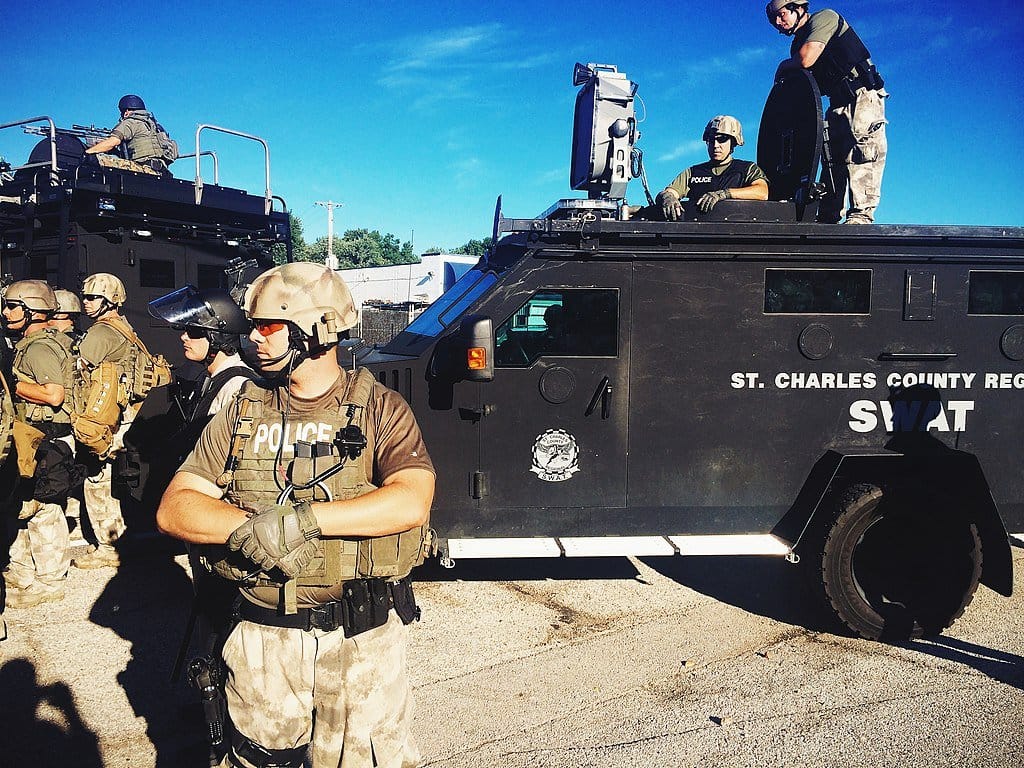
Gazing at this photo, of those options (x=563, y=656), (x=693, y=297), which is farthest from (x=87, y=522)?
(x=693, y=297)

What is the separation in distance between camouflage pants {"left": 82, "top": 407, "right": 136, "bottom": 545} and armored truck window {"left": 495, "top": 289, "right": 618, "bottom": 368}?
10.9 ft

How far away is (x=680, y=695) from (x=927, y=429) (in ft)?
7.11

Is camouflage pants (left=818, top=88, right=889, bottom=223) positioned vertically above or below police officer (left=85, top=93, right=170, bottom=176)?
below

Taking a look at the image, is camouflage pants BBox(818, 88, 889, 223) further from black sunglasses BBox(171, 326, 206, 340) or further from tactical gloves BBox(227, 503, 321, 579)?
tactical gloves BBox(227, 503, 321, 579)

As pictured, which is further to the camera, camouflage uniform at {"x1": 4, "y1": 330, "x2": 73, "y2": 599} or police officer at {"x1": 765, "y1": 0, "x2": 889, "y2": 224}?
police officer at {"x1": 765, "y1": 0, "x2": 889, "y2": 224}

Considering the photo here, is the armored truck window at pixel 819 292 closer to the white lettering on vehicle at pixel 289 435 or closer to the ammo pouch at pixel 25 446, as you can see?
the white lettering on vehicle at pixel 289 435

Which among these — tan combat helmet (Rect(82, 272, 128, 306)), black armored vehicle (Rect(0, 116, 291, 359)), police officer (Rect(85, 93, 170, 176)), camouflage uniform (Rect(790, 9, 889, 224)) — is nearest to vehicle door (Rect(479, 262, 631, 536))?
camouflage uniform (Rect(790, 9, 889, 224))

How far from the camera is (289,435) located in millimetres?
2287

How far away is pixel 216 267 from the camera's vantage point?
895 cm

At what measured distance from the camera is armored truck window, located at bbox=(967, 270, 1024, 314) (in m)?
4.52

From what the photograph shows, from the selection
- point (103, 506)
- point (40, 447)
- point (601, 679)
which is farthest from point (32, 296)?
point (601, 679)

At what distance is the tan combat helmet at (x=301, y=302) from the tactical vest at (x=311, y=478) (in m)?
0.24

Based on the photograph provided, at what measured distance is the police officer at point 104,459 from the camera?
5516 millimetres

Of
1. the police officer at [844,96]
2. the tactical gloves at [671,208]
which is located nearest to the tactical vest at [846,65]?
the police officer at [844,96]
